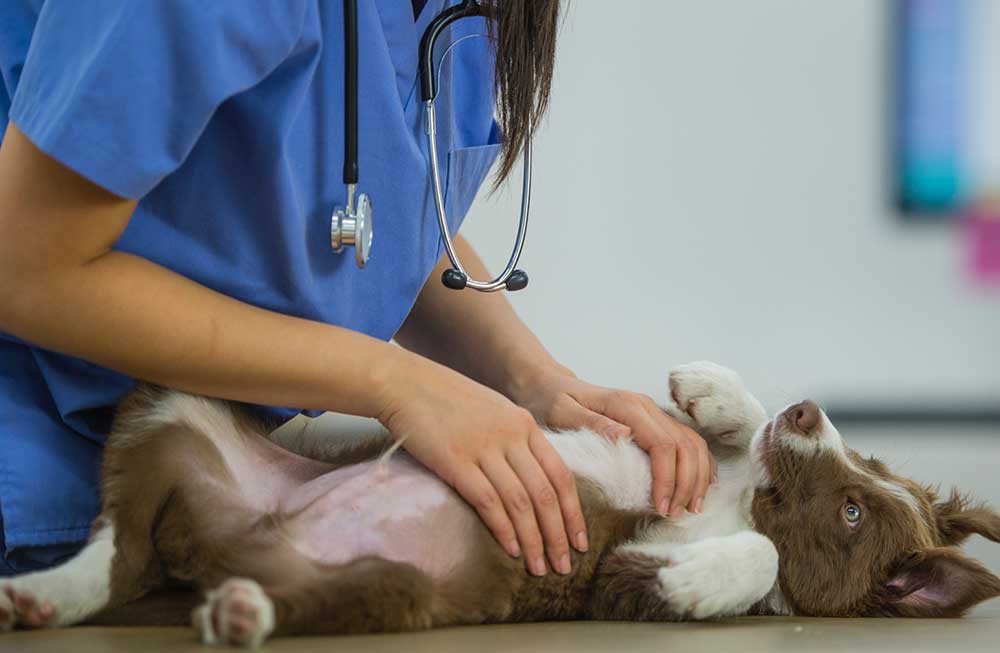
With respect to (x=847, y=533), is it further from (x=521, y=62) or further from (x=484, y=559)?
(x=521, y=62)

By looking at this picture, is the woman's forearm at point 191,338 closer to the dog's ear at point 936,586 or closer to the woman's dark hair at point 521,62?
the woman's dark hair at point 521,62

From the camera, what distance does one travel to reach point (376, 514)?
1.06 metres

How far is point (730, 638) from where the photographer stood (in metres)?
0.95

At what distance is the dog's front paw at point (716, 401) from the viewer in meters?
1.35

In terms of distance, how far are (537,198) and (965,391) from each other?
1.52 m

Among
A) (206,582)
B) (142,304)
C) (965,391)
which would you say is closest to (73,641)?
(206,582)

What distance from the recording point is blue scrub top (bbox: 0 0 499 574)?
0.86 m

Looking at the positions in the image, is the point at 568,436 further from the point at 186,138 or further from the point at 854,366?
the point at 854,366

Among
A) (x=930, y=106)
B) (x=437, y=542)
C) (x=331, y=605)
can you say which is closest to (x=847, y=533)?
(x=437, y=542)

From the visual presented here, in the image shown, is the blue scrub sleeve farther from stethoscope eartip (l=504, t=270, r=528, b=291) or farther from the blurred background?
the blurred background

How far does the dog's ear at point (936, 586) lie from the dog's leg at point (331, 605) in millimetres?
527

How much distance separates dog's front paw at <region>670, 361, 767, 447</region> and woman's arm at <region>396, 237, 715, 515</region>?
0.08 meters

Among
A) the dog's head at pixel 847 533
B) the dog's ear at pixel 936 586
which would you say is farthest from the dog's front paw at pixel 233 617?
the dog's ear at pixel 936 586

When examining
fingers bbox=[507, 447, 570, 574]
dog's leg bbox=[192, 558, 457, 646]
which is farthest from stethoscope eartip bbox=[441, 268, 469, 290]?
dog's leg bbox=[192, 558, 457, 646]
